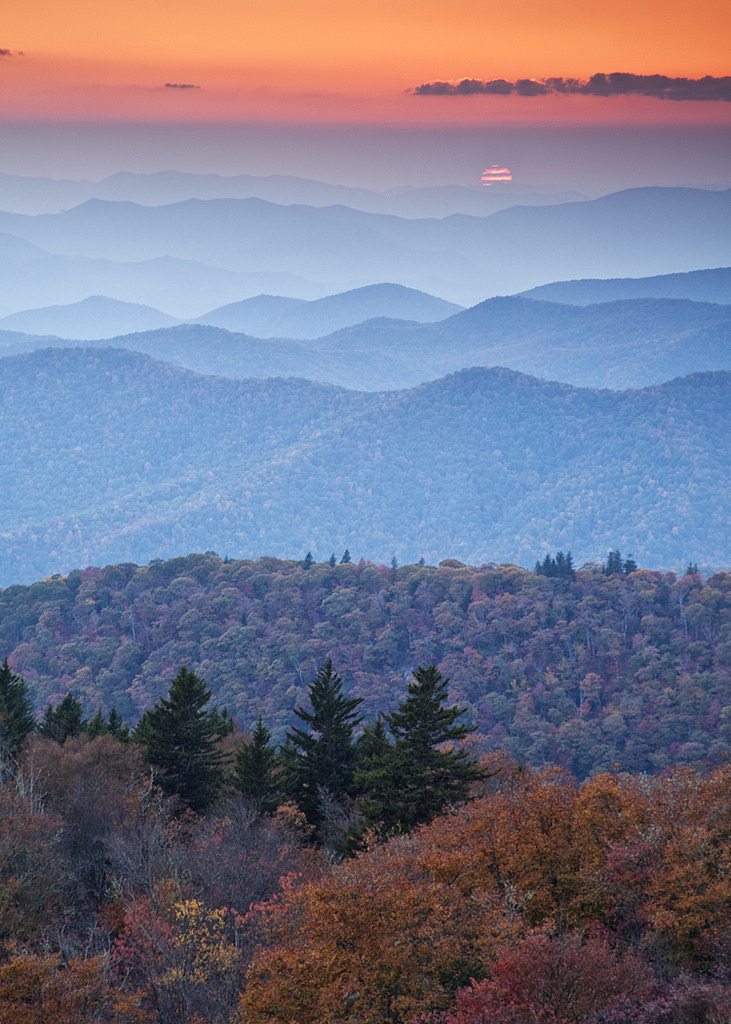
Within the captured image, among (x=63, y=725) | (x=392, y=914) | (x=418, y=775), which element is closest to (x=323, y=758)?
(x=418, y=775)

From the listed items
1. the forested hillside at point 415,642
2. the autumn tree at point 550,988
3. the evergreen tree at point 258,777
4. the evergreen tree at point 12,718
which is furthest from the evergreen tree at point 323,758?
the forested hillside at point 415,642

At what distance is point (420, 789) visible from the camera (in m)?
38.2

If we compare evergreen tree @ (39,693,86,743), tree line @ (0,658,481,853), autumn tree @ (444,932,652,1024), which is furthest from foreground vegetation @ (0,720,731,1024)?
evergreen tree @ (39,693,86,743)

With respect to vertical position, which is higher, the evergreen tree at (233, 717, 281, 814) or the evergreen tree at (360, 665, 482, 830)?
the evergreen tree at (360, 665, 482, 830)

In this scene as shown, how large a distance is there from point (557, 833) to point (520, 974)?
8.90 meters

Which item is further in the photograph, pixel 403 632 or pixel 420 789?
pixel 403 632

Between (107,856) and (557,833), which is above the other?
(557,833)

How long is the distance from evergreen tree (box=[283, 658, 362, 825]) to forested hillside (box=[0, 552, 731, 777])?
6341cm

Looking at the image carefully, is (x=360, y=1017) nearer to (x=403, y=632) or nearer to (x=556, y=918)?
(x=556, y=918)

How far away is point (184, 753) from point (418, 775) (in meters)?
13.1

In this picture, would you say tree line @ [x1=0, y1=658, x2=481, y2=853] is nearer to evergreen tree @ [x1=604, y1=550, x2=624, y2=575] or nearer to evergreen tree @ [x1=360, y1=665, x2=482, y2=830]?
evergreen tree @ [x1=360, y1=665, x2=482, y2=830]

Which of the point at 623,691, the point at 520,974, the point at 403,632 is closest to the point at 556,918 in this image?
the point at 520,974

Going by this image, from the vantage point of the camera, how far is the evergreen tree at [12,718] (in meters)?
48.4

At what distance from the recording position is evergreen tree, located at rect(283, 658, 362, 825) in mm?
47188
